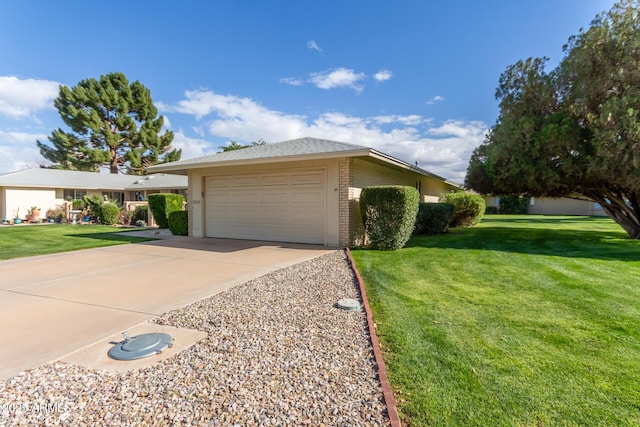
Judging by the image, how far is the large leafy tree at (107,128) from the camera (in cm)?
3094

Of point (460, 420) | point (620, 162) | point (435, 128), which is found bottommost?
point (460, 420)

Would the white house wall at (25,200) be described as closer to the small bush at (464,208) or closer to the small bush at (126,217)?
the small bush at (126,217)

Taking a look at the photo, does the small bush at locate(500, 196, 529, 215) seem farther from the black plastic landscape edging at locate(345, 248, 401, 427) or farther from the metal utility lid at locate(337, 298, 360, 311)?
the black plastic landscape edging at locate(345, 248, 401, 427)

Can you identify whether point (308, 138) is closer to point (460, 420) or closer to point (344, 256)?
point (344, 256)

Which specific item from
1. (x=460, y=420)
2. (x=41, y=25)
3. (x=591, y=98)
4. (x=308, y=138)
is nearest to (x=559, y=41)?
(x=591, y=98)

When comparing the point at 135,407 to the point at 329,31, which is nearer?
the point at 135,407

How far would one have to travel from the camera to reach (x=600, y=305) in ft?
14.4

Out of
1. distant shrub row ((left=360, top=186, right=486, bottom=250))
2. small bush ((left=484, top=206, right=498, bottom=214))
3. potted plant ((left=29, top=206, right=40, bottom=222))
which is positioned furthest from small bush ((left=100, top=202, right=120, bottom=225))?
small bush ((left=484, top=206, right=498, bottom=214))

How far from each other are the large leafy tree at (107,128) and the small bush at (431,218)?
3134 cm

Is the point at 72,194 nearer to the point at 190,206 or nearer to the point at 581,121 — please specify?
the point at 190,206

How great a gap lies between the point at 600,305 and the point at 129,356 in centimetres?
569

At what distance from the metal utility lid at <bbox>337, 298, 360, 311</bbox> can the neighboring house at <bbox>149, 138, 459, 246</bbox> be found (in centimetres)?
483

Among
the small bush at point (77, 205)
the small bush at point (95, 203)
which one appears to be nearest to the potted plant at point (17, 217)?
the small bush at point (77, 205)

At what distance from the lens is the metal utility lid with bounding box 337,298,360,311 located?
13.9 ft
